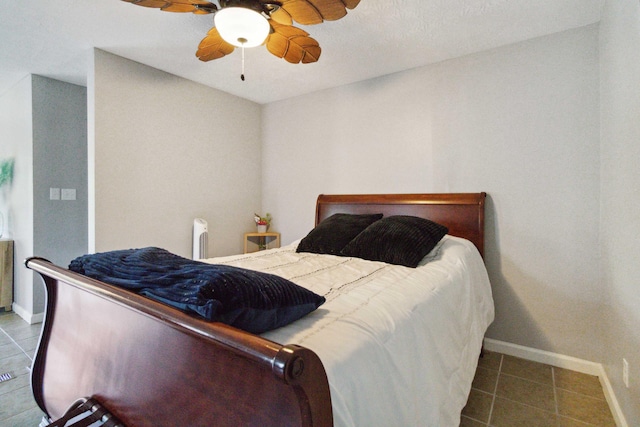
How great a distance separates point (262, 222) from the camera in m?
3.61

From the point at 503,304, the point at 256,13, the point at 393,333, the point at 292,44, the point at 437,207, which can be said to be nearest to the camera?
the point at 393,333

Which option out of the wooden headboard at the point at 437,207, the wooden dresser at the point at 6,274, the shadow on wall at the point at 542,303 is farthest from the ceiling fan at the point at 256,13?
the wooden dresser at the point at 6,274

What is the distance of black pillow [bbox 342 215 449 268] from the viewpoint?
1938 mm

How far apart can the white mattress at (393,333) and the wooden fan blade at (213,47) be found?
53.0 inches

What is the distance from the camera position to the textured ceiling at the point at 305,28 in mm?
1894

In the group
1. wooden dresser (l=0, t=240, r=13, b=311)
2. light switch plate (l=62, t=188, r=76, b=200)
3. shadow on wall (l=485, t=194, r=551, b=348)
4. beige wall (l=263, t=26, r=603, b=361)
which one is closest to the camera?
beige wall (l=263, t=26, r=603, b=361)

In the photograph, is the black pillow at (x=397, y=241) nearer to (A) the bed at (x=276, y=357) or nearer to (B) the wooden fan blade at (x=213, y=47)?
(A) the bed at (x=276, y=357)

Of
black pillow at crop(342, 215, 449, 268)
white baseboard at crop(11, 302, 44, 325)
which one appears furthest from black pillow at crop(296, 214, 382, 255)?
white baseboard at crop(11, 302, 44, 325)

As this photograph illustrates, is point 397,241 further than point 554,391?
Yes

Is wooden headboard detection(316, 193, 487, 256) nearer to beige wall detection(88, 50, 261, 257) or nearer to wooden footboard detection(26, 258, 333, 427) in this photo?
beige wall detection(88, 50, 261, 257)

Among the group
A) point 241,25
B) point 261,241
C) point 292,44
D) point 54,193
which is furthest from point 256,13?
point 54,193

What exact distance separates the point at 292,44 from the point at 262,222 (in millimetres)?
2084

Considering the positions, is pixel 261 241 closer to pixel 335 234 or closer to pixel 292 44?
pixel 335 234

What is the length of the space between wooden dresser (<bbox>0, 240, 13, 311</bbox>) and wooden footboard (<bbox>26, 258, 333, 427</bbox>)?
2594 mm
